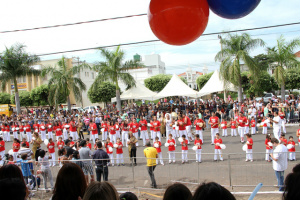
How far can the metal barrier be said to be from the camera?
25.2 feet

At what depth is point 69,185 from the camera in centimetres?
291

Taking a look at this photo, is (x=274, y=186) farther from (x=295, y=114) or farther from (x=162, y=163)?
(x=295, y=114)

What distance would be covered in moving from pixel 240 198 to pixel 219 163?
10.8ft

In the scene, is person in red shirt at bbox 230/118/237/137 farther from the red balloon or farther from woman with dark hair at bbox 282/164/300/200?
woman with dark hair at bbox 282/164/300/200

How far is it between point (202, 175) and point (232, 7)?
6.76m

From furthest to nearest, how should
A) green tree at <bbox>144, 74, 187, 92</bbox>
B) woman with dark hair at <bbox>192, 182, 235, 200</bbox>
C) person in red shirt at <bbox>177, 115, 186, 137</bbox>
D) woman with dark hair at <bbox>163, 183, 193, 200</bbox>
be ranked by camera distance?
1. green tree at <bbox>144, 74, 187, 92</bbox>
2. person in red shirt at <bbox>177, 115, 186, 137</bbox>
3. woman with dark hair at <bbox>163, 183, 193, 200</bbox>
4. woman with dark hair at <bbox>192, 182, 235, 200</bbox>

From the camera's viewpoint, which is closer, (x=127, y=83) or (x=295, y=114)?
(x=295, y=114)

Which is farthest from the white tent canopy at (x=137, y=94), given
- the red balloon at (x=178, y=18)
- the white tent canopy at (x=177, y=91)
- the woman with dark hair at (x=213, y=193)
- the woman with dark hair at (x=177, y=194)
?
the woman with dark hair at (x=213, y=193)

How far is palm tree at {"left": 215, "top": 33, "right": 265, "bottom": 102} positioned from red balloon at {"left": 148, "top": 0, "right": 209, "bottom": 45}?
17.5 m

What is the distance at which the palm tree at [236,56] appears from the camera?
19719 millimetres

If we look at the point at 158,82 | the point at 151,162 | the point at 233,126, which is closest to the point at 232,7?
the point at 151,162

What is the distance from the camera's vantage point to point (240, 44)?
20031mm

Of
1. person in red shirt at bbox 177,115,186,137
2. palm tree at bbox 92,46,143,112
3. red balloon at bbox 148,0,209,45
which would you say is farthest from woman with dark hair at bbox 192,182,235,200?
palm tree at bbox 92,46,143,112

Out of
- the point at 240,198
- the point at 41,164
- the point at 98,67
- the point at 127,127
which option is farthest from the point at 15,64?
the point at 240,198
